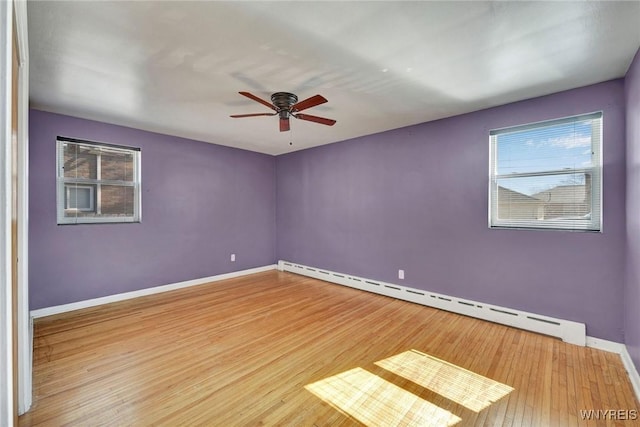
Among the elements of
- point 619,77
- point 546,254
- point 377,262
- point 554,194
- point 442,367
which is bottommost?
point 442,367

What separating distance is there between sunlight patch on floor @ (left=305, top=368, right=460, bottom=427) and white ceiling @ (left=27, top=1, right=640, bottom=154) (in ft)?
8.23

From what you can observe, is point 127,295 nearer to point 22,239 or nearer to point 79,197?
point 79,197

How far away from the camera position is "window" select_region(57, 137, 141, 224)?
3.56 meters

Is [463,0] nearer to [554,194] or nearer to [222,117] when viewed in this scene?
[554,194]

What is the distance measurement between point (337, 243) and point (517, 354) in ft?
9.55

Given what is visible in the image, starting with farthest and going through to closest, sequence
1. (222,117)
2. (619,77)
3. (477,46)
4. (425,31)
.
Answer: (222,117) → (619,77) → (477,46) → (425,31)

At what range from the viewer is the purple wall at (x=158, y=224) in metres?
3.38

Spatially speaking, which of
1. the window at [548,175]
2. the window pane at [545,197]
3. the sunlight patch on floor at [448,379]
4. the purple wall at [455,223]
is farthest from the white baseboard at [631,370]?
the window pane at [545,197]

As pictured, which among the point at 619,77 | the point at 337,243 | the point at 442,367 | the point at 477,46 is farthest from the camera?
the point at 337,243

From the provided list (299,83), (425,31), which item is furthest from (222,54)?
(425,31)

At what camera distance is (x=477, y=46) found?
204 centimetres

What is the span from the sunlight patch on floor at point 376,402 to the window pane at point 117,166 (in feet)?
12.7

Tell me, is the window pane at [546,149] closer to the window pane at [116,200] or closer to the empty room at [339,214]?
the empty room at [339,214]

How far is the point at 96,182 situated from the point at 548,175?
551 centimetres
